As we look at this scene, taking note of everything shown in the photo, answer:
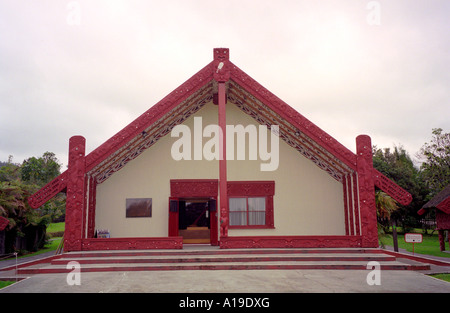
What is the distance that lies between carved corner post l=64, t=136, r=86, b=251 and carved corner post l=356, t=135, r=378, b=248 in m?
9.73

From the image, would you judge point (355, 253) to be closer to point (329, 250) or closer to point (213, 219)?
point (329, 250)

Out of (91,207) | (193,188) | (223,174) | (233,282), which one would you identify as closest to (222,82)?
(223,174)

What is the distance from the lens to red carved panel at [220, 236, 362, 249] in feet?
36.6

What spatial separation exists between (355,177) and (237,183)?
4.85 metres

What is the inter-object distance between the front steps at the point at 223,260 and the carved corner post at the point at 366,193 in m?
0.73

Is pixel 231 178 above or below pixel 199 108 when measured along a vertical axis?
below

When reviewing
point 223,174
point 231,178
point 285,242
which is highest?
point 231,178

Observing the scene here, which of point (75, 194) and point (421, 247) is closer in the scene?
point (75, 194)

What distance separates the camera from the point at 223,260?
1003 centimetres

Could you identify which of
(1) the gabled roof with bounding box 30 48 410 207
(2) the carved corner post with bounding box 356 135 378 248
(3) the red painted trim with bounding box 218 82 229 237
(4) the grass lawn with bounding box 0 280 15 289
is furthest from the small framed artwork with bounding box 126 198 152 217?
(2) the carved corner post with bounding box 356 135 378 248

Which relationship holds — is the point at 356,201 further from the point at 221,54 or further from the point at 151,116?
the point at 151,116

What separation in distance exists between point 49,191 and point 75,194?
3.27ft

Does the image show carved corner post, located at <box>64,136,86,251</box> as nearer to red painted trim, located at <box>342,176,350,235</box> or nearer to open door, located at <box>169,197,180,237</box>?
open door, located at <box>169,197,180,237</box>
